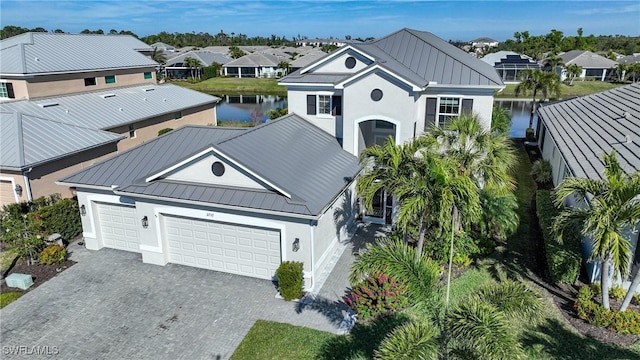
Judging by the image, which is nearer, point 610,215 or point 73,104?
point 610,215

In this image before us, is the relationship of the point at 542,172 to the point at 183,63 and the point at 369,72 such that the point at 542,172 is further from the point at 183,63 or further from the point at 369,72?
the point at 183,63

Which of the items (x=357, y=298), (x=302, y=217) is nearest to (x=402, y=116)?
(x=302, y=217)

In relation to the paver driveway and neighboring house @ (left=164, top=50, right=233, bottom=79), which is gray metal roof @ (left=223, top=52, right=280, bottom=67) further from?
the paver driveway

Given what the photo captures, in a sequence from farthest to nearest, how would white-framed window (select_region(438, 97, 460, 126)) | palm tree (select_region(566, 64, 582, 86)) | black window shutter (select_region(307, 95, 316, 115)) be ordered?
palm tree (select_region(566, 64, 582, 86)), black window shutter (select_region(307, 95, 316, 115)), white-framed window (select_region(438, 97, 460, 126))

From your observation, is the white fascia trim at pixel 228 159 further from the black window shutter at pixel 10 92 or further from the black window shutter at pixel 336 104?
the black window shutter at pixel 10 92

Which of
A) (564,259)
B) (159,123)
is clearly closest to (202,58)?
(159,123)

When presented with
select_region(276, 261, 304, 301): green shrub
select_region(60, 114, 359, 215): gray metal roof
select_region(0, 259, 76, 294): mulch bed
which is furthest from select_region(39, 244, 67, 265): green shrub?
select_region(276, 261, 304, 301): green shrub
